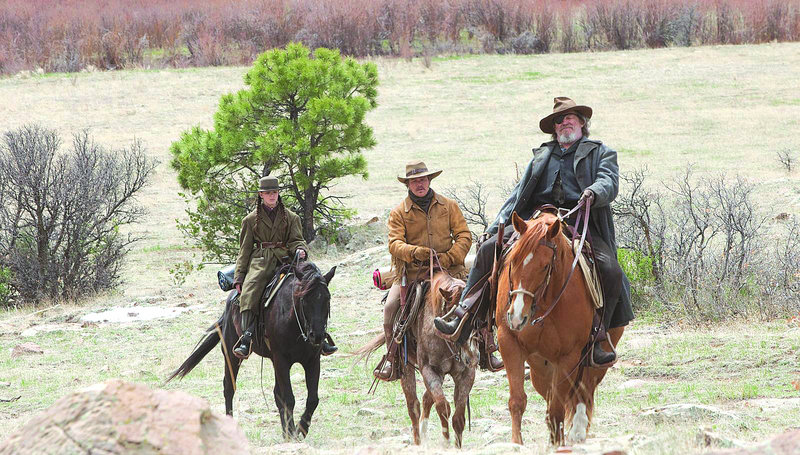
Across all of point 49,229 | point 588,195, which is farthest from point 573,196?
point 49,229

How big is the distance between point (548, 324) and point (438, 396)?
154cm

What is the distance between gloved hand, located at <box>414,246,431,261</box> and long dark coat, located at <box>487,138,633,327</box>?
75cm

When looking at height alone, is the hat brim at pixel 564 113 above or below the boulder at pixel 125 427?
above

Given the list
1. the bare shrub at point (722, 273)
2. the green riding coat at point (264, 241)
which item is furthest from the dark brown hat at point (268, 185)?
the bare shrub at point (722, 273)

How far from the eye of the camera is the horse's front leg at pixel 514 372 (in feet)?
23.4

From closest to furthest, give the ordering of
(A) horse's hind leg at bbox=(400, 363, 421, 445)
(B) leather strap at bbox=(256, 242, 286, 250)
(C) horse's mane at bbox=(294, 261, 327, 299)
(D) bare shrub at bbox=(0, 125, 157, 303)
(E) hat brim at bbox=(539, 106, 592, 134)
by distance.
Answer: (E) hat brim at bbox=(539, 106, 592, 134), (A) horse's hind leg at bbox=(400, 363, 421, 445), (C) horse's mane at bbox=(294, 261, 327, 299), (B) leather strap at bbox=(256, 242, 286, 250), (D) bare shrub at bbox=(0, 125, 157, 303)

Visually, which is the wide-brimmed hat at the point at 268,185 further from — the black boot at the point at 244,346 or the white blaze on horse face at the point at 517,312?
the white blaze on horse face at the point at 517,312

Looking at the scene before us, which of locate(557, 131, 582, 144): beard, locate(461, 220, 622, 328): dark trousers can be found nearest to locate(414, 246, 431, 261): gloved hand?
locate(461, 220, 622, 328): dark trousers

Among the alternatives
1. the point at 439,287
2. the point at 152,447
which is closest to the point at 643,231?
the point at 439,287

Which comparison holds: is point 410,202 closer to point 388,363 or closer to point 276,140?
point 388,363

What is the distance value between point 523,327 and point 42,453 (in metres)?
3.59

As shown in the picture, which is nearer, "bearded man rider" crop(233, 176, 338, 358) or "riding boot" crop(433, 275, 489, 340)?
"riding boot" crop(433, 275, 489, 340)

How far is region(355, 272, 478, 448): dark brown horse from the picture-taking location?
823 cm

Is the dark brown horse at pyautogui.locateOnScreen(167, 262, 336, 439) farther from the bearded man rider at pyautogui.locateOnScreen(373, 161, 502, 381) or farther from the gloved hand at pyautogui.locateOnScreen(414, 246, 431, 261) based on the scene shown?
the gloved hand at pyautogui.locateOnScreen(414, 246, 431, 261)
